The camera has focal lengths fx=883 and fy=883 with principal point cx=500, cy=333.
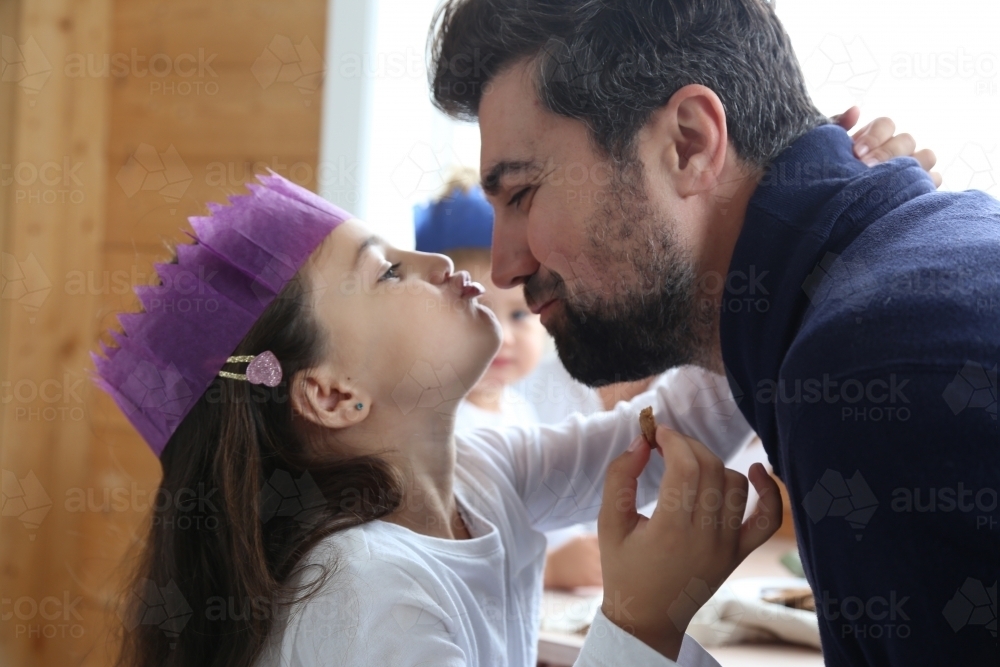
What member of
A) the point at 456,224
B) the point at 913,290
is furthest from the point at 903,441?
the point at 456,224

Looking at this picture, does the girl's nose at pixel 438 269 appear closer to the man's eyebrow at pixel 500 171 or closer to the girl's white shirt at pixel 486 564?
the man's eyebrow at pixel 500 171

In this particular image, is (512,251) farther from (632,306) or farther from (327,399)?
(327,399)

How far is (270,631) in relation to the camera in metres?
0.94

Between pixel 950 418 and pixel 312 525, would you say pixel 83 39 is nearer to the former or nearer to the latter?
pixel 312 525

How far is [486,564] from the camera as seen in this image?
1044 millimetres

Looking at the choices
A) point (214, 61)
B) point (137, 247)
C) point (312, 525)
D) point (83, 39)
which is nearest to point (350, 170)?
point (214, 61)

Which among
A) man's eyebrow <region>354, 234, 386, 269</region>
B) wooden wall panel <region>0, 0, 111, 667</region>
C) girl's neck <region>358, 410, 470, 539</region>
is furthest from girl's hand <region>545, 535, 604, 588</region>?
wooden wall panel <region>0, 0, 111, 667</region>

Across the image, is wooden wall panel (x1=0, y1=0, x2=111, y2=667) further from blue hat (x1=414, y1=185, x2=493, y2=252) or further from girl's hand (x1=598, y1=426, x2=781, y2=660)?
girl's hand (x1=598, y1=426, x2=781, y2=660)

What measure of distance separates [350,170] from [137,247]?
25.9 inches

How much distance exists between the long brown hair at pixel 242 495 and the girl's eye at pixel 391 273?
0.30 ft

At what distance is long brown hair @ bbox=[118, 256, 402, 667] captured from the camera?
986 millimetres

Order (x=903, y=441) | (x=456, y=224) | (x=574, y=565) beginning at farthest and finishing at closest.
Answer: (x=456, y=224) → (x=574, y=565) → (x=903, y=441)

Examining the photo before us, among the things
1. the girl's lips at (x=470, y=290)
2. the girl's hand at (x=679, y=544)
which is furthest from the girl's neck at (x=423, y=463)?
the girl's hand at (x=679, y=544)

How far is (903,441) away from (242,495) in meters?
0.70
